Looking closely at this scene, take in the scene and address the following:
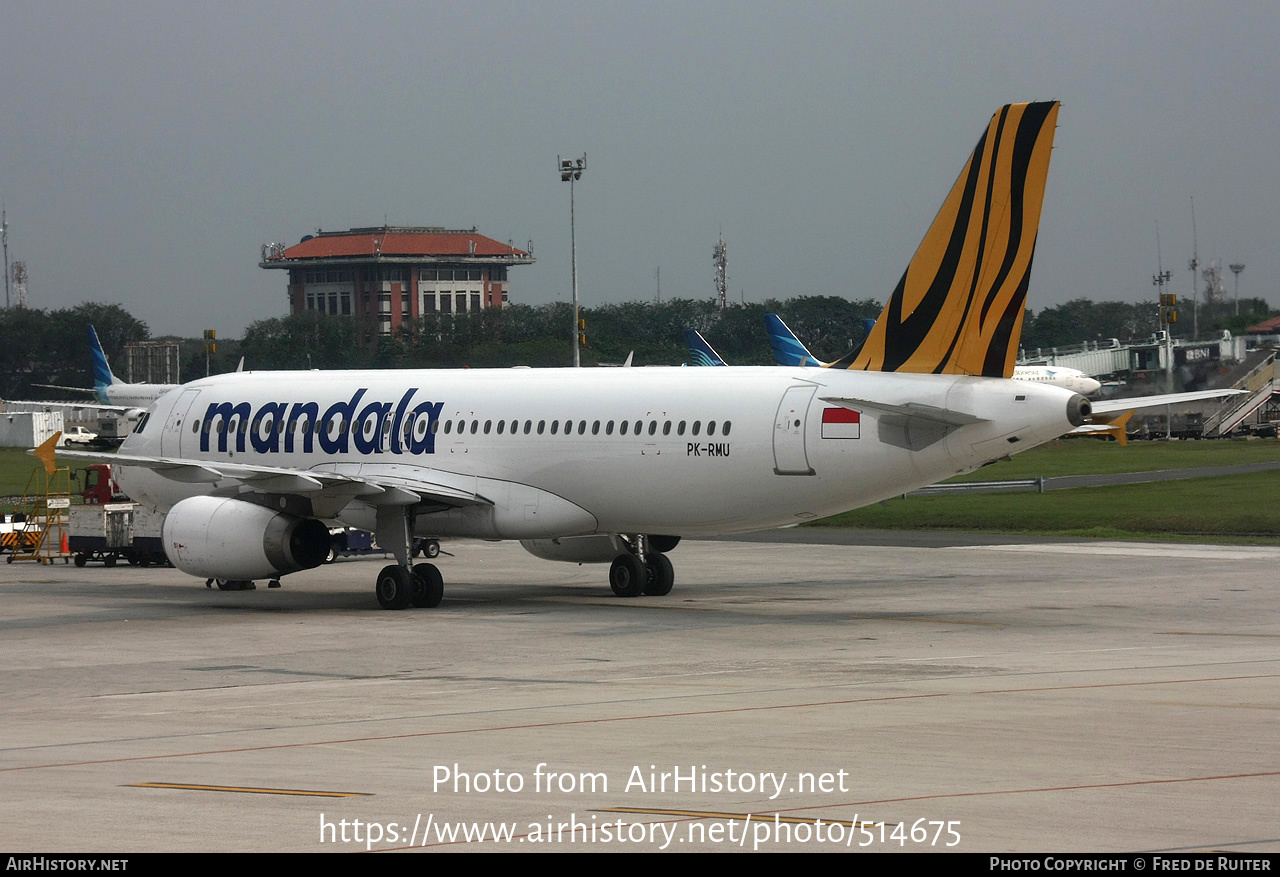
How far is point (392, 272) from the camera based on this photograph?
181375 millimetres

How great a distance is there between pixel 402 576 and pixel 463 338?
71.9 meters

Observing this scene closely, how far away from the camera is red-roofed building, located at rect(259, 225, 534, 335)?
181 metres

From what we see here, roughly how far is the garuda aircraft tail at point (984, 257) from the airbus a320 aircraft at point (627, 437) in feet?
0.10

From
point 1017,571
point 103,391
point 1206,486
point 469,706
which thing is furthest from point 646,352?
point 469,706

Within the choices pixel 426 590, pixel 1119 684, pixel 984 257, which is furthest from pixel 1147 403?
pixel 426 590

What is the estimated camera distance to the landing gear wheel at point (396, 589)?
2955cm

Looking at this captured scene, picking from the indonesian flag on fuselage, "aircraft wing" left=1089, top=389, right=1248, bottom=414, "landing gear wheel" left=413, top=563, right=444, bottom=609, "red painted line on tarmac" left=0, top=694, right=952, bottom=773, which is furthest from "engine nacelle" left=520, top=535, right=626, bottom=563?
"red painted line on tarmac" left=0, top=694, right=952, bottom=773

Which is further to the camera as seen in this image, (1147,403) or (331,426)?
(331,426)

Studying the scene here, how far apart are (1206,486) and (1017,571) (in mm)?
24623

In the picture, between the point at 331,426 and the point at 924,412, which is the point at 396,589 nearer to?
the point at 331,426
